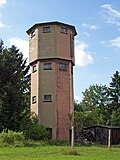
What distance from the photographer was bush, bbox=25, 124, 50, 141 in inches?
1267

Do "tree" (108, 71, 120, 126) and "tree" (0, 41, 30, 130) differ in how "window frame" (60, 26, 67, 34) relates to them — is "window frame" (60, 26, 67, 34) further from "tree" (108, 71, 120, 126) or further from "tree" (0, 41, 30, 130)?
"tree" (108, 71, 120, 126)

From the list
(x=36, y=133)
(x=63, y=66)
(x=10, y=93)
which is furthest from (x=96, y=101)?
(x=10, y=93)

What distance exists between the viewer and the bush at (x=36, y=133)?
106 feet

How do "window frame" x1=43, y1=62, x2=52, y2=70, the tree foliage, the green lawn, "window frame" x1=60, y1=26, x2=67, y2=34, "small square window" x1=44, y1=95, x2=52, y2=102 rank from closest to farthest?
the green lawn, "small square window" x1=44, y1=95, x2=52, y2=102, "window frame" x1=43, y1=62, x2=52, y2=70, "window frame" x1=60, y1=26, x2=67, y2=34, the tree foliage

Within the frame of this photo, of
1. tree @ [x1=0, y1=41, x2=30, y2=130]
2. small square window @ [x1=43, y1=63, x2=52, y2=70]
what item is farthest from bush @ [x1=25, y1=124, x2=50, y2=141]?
small square window @ [x1=43, y1=63, x2=52, y2=70]

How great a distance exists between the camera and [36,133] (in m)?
32.3

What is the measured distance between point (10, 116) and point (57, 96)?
253 inches

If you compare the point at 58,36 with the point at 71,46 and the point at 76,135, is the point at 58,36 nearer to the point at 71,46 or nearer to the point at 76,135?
the point at 71,46

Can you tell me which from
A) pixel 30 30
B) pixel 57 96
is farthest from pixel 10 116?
pixel 30 30

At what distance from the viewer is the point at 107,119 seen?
58.2m

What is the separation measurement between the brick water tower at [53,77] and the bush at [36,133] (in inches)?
89.4

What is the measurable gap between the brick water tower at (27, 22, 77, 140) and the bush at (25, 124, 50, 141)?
2.27 meters

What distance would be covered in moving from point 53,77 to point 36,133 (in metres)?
6.49

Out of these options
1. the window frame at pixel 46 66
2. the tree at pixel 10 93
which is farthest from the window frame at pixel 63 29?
the tree at pixel 10 93
